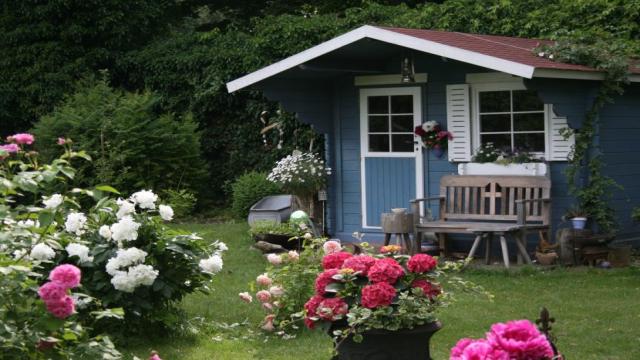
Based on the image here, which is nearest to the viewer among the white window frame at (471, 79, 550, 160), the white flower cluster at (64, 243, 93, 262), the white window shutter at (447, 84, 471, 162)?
the white flower cluster at (64, 243, 93, 262)

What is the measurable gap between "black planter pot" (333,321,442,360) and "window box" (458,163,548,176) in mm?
6301

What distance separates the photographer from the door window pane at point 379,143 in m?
12.7

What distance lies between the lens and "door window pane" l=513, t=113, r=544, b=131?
1141 cm

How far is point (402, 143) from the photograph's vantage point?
495 inches

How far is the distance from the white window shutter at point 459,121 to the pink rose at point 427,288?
6.69m

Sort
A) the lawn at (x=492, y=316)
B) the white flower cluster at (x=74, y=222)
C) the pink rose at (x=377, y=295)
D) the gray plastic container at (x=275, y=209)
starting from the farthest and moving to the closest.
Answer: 1. the gray plastic container at (x=275, y=209)
2. the lawn at (x=492, y=316)
3. the white flower cluster at (x=74, y=222)
4. the pink rose at (x=377, y=295)

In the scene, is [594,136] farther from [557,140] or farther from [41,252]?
[41,252]

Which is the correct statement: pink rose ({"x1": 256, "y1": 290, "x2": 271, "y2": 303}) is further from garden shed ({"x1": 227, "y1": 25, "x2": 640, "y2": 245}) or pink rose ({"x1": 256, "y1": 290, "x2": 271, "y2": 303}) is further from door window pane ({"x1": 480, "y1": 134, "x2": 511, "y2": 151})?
door window pane ({"x1": 480, "y1": 134, "x2": 511, "y2": 151})

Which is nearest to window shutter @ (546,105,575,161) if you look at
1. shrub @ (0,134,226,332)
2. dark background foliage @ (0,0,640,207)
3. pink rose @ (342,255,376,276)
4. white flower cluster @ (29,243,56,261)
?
dark background foliage @ (0,0,640,207)

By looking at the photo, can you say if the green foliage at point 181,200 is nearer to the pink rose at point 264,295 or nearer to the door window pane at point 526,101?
the door window pane at point 526,101

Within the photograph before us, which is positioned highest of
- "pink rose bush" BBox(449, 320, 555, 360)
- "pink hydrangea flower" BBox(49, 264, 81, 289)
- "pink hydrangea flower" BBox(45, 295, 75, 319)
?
"pink hydrangea flower" BBox(49, 264, 81, 289)

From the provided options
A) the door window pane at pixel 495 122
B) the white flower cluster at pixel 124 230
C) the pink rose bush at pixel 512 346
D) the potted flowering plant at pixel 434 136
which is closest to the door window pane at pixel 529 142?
the door window pane at pixel 495 122

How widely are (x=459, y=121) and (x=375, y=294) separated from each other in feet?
23.4

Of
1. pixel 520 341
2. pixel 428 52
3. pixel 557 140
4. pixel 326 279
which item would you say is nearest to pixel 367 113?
pixel 428 52
